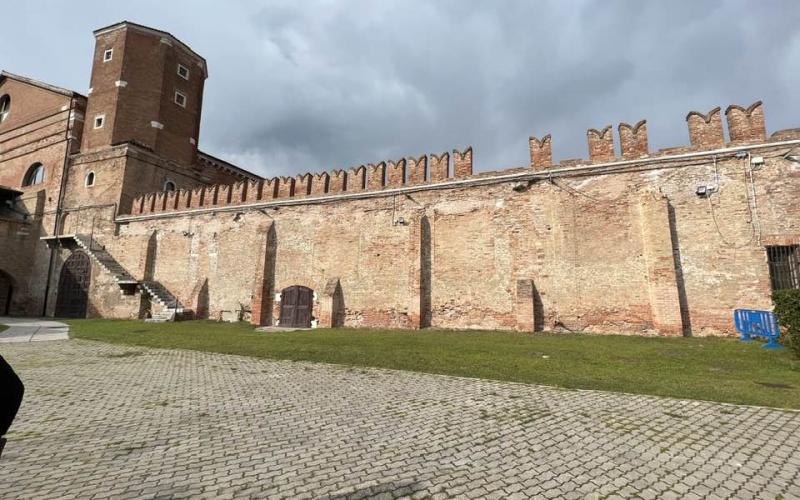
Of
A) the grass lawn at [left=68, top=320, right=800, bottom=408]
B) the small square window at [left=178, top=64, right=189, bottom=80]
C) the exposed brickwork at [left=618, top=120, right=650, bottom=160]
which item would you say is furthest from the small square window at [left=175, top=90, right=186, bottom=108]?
the exposed brickwork at [left=618, top=120, right=650, bottom=160]

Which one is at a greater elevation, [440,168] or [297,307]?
[440,168]

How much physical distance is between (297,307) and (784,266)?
57.1 feet

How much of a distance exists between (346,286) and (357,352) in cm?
728

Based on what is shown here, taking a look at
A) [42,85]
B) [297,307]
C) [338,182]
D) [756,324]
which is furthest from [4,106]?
[756,324]

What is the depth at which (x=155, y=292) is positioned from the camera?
20828mm

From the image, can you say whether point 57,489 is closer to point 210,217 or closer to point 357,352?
point 357,352

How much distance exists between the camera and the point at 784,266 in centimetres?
1153

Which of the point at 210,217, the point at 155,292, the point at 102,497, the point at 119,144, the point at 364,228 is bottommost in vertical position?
the point at 102,497

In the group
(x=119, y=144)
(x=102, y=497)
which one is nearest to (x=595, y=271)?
(x=102, y=497)

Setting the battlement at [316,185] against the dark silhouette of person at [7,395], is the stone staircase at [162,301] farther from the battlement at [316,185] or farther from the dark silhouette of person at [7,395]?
the dark silhouette of person at [7,395]

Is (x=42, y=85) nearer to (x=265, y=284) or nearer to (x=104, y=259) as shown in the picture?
(x=104, y=259)

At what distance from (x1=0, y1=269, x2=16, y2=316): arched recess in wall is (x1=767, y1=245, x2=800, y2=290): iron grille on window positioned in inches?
1518

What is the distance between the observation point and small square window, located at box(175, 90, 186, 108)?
89.7 ft

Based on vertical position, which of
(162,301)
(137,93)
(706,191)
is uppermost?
(137,93)
